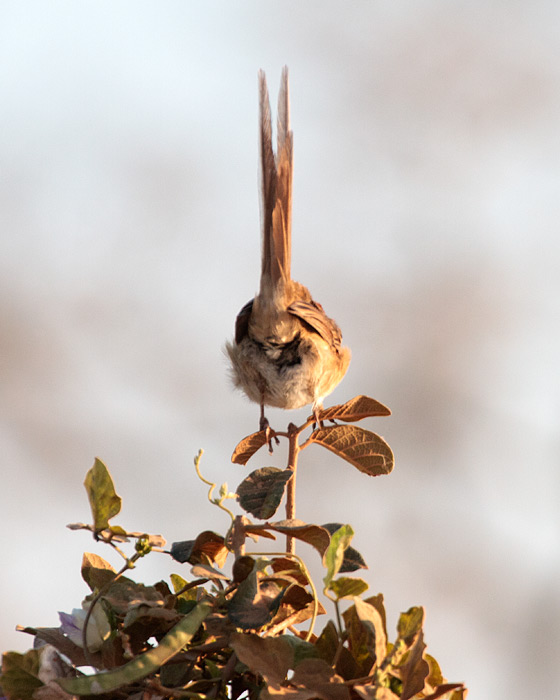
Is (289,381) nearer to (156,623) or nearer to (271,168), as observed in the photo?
(271,168)

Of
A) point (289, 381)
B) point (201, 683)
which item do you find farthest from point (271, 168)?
point (201, 683)

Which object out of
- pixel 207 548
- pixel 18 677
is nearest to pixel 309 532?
pixel 207 548

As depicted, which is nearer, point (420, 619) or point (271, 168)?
point (420, 619)

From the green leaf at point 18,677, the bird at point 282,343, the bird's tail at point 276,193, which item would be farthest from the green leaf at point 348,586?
the bird at point 282,343

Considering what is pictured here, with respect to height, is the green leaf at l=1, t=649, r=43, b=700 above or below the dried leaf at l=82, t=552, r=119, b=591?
below

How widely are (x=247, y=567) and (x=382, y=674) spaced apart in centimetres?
13

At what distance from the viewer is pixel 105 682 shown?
47cm

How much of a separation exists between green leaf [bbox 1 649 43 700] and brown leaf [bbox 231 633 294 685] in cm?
15

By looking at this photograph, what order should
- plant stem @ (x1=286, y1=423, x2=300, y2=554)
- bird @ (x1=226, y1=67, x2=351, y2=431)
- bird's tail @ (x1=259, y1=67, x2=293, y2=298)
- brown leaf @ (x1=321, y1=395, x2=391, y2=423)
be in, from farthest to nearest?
bird @ (x1=226, y1=67, x2=351, y2=431) < bird's tail @ (x1=259, y1=67, x2=293, y2=298) < brown leaf @ (x1=321, y1=395, x2=391, y2=423) < plant stem @ (x1=286, y1=423, x2=300, y2=554)

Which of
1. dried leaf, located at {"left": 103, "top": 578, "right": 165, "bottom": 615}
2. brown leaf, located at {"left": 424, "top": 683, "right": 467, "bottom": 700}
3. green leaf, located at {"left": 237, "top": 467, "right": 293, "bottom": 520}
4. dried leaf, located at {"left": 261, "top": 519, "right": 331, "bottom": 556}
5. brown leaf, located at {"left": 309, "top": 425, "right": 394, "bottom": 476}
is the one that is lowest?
brown leaf, located at {"left": 424, "top": 683, "right": 467, "bottom": 700}

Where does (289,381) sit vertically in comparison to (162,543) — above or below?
above

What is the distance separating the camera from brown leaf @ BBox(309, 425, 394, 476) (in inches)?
30.7

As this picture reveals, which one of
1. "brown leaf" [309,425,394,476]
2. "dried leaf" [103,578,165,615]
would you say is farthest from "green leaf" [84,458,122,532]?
"brown leaf" [309,425,394,476]

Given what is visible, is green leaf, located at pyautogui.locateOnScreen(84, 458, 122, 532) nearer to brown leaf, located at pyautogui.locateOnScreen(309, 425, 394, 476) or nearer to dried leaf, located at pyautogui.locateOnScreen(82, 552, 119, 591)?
dried leaf, located at pyautogui.locateOnScreen(82, 552, 119, 591)
